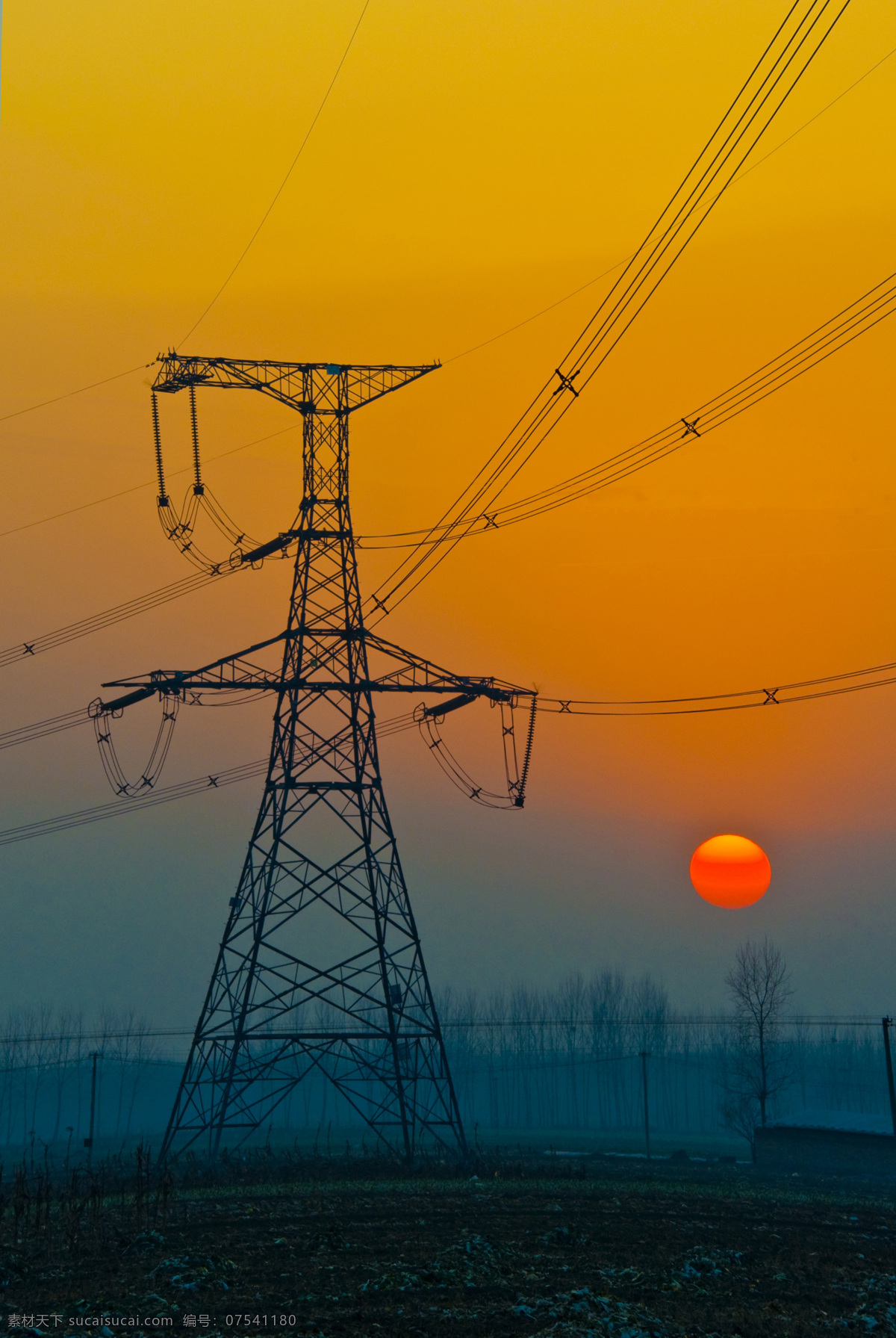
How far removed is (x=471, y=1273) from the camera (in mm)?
20625

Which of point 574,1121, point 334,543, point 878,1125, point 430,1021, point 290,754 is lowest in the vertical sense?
point 574,1121

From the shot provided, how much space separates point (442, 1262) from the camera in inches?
838

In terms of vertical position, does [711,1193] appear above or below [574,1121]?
above

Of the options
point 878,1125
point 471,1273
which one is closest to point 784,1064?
point 878,1125

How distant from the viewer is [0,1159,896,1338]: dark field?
1770 cm

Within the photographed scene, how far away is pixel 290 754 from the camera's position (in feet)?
119

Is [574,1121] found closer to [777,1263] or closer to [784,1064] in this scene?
[784,1064]

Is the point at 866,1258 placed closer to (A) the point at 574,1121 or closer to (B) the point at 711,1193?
A: (B) the point at 711,1193

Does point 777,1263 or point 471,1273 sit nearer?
point 471,1273

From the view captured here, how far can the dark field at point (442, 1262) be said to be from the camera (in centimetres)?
1770

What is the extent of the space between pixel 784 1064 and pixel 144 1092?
94.0 meters

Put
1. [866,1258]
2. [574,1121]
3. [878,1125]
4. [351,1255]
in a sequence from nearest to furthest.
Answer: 1. [351,1255]
2. [866,1258]
3. [878,1125]
4. [574,1121]

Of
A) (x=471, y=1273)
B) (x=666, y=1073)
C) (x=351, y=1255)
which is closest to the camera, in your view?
(x=471, y=1273)

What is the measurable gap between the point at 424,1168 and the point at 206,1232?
14.1 meters
